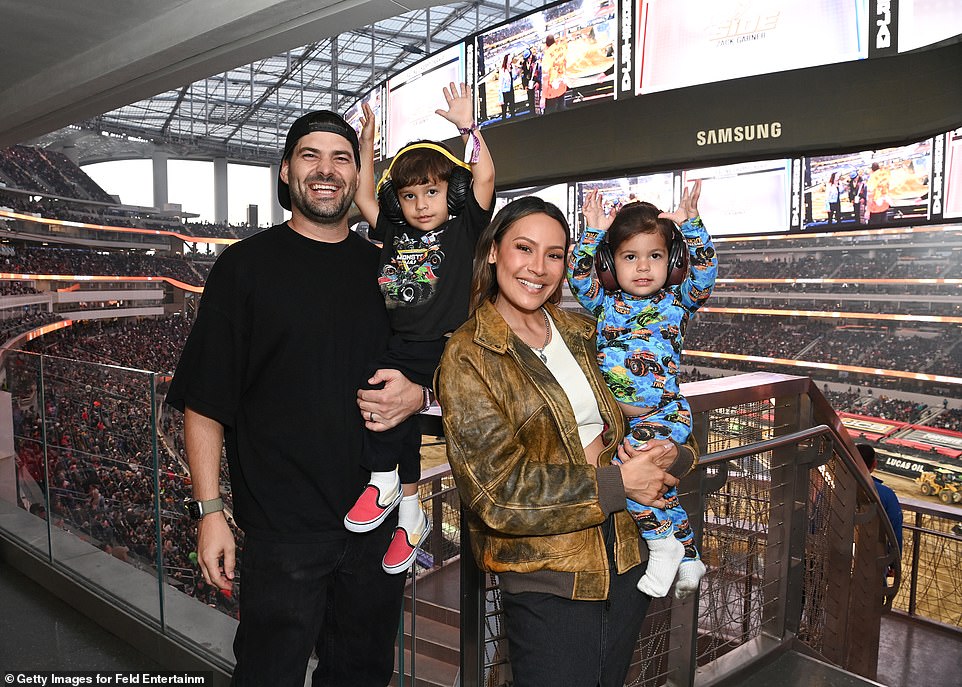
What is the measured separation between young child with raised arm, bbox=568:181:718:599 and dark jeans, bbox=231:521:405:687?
0.63 meters

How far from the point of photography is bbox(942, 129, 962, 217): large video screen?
17.2 ft

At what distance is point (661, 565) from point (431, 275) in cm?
79

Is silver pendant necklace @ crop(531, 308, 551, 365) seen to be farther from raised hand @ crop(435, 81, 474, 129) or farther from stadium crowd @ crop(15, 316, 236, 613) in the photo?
stadium crowd @ crop(15, 316, 236, 613)

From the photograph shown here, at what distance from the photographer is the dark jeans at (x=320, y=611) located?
1288mm

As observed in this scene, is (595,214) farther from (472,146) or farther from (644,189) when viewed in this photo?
(644,189)

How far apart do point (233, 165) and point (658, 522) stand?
109 ft

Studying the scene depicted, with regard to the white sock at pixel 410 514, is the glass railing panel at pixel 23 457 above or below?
below

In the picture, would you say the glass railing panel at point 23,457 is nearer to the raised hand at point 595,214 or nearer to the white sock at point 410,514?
the white sock at point 410,514

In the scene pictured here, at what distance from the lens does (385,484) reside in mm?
1315

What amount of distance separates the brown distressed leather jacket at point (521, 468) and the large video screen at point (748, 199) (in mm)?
5949

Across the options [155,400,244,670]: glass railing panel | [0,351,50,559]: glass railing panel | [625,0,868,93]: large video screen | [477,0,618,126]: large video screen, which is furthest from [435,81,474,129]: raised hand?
[0,351,50,559]: glass railing panel

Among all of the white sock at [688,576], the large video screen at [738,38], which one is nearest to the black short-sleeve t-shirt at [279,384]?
the white sock at [688,576]

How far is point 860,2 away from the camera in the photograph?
2.41 metres

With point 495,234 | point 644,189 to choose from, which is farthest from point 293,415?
point 644,189
